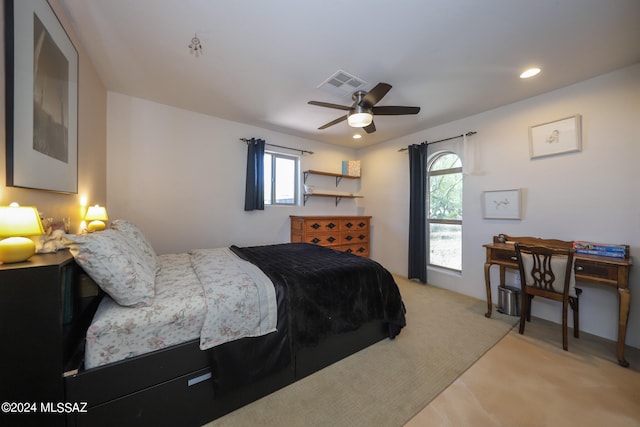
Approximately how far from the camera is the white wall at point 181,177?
2.81 m

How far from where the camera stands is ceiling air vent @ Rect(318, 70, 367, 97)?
2.28 m

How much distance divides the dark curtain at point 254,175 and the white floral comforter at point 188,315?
1859 mm

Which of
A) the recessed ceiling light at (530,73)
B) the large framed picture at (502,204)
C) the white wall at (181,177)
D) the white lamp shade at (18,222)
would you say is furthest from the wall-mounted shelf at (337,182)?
the white lamp shade at (18,222)

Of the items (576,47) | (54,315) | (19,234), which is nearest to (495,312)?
(576,47)

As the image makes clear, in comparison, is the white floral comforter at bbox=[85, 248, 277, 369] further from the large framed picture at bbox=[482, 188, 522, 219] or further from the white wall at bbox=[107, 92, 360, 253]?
the large framed picture at bbox=[482, 188, 522, 219]

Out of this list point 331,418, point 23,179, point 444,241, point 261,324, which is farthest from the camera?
point 444,241

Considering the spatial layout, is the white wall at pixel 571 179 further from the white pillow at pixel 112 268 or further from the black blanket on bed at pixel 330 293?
the white pillow at pixel 112 268

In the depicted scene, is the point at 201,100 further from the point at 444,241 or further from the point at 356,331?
the point at 444,241

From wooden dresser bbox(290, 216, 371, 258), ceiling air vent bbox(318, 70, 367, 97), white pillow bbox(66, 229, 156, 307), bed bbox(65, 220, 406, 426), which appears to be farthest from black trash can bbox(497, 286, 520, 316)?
white pillow bbox(66, 229, 156, 307)

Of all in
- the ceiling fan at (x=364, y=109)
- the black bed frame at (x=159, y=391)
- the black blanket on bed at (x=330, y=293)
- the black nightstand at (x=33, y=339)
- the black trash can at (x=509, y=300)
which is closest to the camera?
the black nightstand at (x=33, y=339)

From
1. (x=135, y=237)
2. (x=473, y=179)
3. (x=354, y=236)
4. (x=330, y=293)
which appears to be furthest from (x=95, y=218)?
(x=473, y=179)

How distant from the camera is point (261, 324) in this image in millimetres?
1512

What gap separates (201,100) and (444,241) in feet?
13.4

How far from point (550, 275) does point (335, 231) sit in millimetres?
2721
